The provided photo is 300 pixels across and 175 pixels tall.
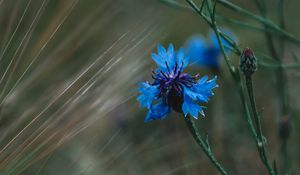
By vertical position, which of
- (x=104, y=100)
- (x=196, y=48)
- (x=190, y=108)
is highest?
(x=196, y=48)

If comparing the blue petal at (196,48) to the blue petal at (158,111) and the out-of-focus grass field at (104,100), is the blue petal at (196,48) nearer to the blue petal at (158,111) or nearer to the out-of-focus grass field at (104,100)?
the out-of-focus grass field at (104,100)

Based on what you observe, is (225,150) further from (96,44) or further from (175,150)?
(96,44)

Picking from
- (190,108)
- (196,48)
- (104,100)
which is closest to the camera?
(190,108)

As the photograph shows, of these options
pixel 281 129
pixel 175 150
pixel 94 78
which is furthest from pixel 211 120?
pixel 94 78

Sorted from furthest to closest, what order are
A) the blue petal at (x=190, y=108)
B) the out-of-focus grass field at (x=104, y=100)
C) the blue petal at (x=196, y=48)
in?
1. the blue petal at (x=196, y=48)
2. the out-of-focus grass field at (x=104, y=100)
3. the blue petal at (x=190, y=108)

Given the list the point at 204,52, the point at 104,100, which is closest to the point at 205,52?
the point at 204,52

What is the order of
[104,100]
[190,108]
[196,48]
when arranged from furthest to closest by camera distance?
[196,48], [104,100], [190,108]

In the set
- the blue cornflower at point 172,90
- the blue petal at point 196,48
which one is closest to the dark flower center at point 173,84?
the blue cornflower at point 172,90

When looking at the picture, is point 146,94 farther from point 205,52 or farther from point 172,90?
point 205,52
